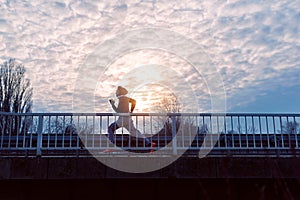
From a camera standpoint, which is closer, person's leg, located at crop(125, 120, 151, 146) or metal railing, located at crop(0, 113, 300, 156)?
metal railing, located at crop(0, 113, 300, 156)

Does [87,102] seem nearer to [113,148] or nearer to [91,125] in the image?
[91,125]

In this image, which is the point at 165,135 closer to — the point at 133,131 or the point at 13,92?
the point at 133,131

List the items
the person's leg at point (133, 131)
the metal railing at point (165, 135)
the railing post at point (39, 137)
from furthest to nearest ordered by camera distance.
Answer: the person's leg at point (133, 131) → the metal railing at point (165, 135) → the railing post at point (39, 137)

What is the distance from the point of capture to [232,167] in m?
6.76

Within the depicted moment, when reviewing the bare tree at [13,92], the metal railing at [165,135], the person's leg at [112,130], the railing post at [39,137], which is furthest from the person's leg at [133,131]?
the bare tree at [13,92]

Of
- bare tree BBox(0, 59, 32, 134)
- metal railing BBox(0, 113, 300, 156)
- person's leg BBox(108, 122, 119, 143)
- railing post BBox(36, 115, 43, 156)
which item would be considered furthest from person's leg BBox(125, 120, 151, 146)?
bare tree BBox(0, 59, 32, 134)

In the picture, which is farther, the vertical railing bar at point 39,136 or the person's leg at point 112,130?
the person's leg at point 112,130

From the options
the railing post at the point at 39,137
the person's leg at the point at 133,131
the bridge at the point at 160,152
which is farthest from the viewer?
the person's leg at the point at 133,131

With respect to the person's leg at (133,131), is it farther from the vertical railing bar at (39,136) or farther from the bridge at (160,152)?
the vertical railing bar at (39,136)

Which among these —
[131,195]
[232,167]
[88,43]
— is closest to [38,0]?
[88,43]

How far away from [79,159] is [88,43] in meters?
7.42

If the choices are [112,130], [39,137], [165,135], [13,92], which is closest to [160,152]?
[165,135]

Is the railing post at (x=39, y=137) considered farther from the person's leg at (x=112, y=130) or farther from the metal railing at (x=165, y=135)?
the person's leg at (x=112, y=130)

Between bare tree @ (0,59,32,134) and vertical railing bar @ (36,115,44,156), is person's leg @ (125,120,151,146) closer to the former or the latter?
vertical railing bar @ (36,115,44,156)
